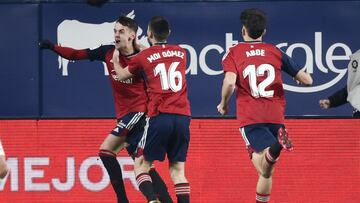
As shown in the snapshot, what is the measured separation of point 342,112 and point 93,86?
3172 mm

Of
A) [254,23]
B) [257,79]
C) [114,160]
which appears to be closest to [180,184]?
[114,160]

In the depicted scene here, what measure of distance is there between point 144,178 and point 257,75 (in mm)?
1461

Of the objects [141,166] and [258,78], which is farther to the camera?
[141,166]

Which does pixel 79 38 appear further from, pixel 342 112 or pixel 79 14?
pixel 342 112

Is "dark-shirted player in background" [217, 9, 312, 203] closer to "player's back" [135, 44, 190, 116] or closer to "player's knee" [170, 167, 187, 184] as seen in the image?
"player's back" [135, 44, 190, 116]

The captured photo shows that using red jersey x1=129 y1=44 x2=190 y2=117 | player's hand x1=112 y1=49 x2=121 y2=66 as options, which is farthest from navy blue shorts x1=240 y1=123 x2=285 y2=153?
player's hand x1=112 y1=49 x2=121 y2=66

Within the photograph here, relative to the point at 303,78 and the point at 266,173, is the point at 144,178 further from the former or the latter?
the point at 303,78

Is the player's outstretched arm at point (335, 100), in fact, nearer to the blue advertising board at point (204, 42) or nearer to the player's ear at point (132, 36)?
the player's ear at point (132, 36)

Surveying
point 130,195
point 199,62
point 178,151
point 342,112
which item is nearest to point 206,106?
point 199,62

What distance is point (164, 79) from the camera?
1296 centimetres

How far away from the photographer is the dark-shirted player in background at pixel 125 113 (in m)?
13.8

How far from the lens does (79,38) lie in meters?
17.4

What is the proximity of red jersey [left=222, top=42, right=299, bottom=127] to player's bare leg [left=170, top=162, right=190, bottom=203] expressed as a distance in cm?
77

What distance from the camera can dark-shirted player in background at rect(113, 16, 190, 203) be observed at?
12.9 metres
